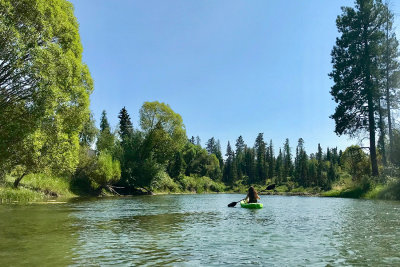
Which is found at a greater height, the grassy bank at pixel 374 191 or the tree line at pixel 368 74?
the tree line at pixel 368 74

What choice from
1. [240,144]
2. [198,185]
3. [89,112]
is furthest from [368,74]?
[240,144]

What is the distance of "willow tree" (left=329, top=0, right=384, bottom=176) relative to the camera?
36500 millimetres

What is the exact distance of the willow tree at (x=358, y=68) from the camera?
120 feet

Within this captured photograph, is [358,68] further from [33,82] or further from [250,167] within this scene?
[250,167]

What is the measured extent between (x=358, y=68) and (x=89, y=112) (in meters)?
30.9

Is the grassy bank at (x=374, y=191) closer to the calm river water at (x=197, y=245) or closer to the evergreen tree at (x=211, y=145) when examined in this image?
the calm river water at (x=197, y=245)

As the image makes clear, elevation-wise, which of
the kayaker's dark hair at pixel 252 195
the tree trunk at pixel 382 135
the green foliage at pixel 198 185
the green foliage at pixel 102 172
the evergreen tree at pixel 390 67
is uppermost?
the evergreen tree at pixel 390 67

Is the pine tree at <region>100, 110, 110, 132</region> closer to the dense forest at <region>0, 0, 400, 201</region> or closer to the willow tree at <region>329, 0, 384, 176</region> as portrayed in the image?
the dense forest at <region>0, 0, 400, 201</region>

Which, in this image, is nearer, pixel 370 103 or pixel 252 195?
pixel 252 195

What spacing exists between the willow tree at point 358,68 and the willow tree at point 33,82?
3169 cm

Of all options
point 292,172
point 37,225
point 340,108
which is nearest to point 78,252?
point 37,225

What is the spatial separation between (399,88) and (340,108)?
21.4 feet

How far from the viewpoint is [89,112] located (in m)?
24.7

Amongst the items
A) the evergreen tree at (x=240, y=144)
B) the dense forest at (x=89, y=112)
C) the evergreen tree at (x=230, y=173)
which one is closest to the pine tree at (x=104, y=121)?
the dense forest at (x=89, y=112)
